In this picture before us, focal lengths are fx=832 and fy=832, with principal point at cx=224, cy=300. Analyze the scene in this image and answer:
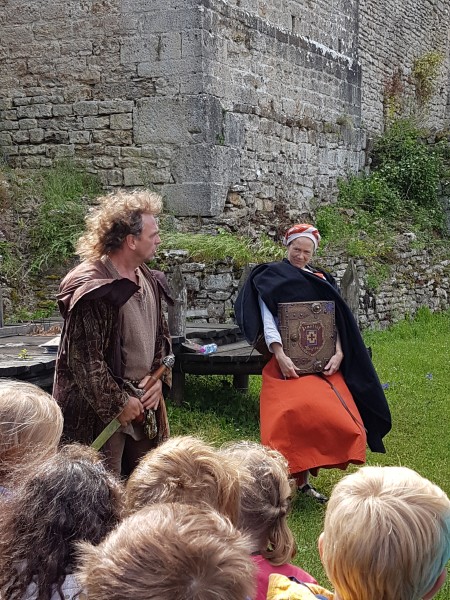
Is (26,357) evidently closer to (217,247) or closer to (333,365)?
(333,365)

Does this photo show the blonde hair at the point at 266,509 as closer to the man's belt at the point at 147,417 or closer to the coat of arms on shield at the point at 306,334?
the man's belt at the point at 147,417

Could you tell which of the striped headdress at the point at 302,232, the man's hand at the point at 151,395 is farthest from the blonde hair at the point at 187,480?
the striped headdress at the point at 302,232

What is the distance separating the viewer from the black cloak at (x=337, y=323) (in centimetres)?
496

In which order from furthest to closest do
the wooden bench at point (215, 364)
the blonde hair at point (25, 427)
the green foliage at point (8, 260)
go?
the green foliage at point (8, 260), the wooden bench at point (215, 364), the blonde hair at point (25, 427)

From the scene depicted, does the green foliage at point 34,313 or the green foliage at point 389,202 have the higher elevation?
the green foliage at point 389,202

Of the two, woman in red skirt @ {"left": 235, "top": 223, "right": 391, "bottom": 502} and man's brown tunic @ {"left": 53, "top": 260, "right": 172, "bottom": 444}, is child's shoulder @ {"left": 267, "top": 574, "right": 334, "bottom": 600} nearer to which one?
man's brown tunic @ {"left": 53, "top": 260, "right": 172, "bottom": 444}

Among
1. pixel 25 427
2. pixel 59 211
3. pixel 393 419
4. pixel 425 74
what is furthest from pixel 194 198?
pixel 425 74

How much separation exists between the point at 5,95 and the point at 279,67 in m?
3.69

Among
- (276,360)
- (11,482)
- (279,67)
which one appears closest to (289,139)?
(279,67)

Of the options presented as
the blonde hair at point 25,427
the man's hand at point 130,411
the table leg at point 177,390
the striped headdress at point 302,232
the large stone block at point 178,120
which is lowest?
the table leg at point 177,390

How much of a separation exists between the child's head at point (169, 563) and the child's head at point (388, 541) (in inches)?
15.7

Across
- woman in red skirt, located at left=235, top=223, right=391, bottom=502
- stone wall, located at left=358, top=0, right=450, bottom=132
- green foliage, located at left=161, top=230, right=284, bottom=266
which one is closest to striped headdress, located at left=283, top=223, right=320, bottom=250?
woman in red skirt, located at left=235, top=223, right=391, bottom=502

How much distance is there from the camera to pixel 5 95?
35.2 feet

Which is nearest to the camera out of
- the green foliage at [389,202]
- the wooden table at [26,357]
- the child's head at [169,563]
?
the child's head at [169,563]
